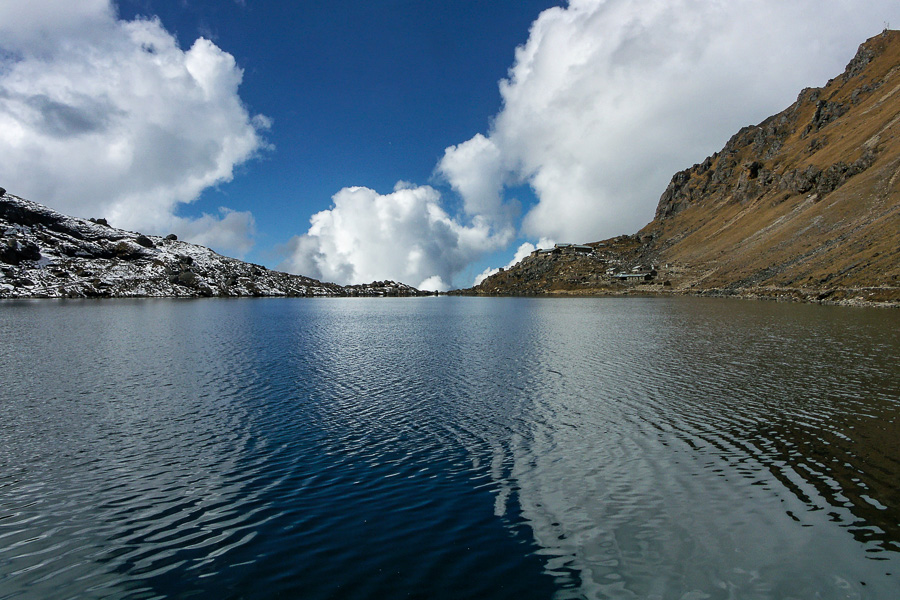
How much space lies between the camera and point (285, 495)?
62.7 feet

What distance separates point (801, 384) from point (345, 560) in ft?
134

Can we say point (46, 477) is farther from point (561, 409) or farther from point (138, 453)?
point (561, 409)

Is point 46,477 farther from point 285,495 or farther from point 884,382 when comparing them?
point 884,382

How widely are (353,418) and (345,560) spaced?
16.5m

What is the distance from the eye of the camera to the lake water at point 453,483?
44.9ft

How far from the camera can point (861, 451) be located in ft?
75.3

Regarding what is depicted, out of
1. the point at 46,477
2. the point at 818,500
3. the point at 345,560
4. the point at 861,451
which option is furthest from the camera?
the point at 861,451

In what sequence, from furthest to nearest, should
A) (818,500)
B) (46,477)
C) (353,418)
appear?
(353,418), (46,477), (818,500)

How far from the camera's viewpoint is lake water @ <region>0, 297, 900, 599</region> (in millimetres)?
13672

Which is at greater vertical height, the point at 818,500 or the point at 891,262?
the point at 891,262

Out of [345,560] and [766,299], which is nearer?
[345,560]

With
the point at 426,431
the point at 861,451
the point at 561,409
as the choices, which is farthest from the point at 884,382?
the point at 426,431

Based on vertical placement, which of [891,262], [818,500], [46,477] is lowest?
[818,500]

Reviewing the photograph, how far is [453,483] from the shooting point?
20203 mm
